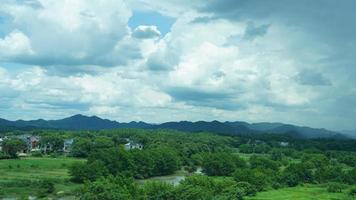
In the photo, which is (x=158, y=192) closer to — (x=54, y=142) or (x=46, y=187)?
(x=46, y=187)

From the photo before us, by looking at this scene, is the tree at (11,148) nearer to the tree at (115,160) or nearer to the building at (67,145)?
the building at (67,145)

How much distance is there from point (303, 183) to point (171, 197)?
104 feet

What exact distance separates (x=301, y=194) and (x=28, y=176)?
109 feet

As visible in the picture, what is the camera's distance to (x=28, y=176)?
6050 cm

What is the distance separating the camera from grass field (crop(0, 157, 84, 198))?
4991 centimetres

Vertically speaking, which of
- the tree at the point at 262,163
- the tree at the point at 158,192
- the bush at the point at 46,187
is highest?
the tree at the point at 262,163

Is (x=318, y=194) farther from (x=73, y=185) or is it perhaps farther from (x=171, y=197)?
(x=73, y=185)

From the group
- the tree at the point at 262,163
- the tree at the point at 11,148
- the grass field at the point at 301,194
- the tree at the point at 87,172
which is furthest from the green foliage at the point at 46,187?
the tree at the point at 262,163

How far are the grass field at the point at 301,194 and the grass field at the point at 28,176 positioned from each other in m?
21.0

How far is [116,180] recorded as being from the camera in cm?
4153

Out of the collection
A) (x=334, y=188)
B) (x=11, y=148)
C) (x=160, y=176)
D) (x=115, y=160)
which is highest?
(x=11, y=148)

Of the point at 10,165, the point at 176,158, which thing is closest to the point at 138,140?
the point at 176,158

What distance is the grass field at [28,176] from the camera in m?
49.9

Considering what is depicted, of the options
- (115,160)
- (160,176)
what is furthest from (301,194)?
(115,160)
